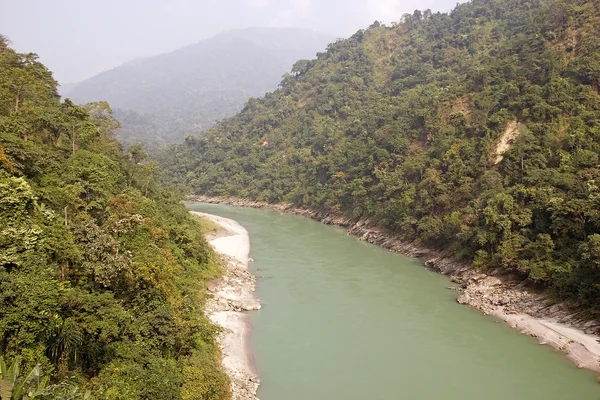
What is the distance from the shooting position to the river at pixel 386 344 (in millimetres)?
15070

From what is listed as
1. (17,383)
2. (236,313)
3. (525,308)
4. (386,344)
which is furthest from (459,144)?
(17,383)

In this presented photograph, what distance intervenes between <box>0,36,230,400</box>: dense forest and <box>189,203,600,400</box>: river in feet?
11.6

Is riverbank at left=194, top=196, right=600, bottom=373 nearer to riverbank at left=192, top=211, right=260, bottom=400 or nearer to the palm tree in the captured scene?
riverbank at left=192, top=211, right=260, bottom=400

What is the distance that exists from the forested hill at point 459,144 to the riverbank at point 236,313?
12.9m

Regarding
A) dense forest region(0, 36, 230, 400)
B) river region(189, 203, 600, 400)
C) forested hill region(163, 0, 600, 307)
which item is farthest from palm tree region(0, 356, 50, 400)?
forested hill region(163, 0, 600, 307)

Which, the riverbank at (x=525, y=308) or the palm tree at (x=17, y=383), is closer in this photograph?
the palm tree at (x=17, y=383)

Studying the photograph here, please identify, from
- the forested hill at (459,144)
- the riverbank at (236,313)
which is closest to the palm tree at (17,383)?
the riverbank at (236,313)

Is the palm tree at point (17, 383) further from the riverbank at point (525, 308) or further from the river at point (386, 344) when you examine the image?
the riverbank at point (525, 308)

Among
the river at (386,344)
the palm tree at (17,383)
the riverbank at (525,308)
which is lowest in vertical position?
the river at (386,344)

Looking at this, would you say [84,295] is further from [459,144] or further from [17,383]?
[459,144]

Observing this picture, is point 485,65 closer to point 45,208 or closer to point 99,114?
point 99,114

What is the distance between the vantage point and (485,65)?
Answer: 40531mm

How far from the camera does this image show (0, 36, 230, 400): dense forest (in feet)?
31.2

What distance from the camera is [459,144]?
33.6m
